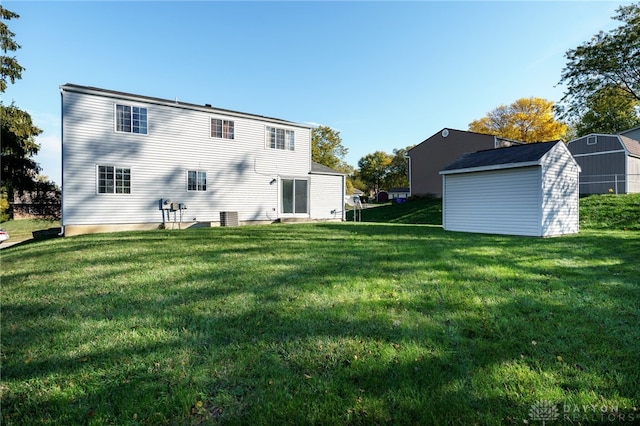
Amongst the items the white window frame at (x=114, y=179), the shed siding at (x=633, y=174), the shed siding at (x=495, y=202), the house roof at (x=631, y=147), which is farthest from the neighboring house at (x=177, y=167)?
the house roof at (x=631, y=147)

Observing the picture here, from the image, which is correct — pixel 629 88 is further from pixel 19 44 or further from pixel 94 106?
pixel 19 44

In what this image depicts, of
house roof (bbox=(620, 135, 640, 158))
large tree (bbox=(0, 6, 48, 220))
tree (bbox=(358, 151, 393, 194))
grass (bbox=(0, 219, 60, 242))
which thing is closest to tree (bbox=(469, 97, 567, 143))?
house roof (bbox=(620, 135, 640, 158))

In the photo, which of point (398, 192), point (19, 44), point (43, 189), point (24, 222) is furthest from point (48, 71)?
point (398, 192)

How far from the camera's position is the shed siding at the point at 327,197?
55.8ft

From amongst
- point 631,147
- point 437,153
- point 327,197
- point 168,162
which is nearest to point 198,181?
point 168,162

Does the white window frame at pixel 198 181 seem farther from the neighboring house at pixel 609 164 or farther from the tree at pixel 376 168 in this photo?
the tree at pixel 376 168

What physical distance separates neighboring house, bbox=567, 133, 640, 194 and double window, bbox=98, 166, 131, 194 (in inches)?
999

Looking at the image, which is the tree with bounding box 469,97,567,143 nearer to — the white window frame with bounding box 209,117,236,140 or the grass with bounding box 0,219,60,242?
the white window frame with bounding box 209,117,236,140

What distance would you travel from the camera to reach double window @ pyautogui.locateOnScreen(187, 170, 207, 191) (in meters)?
13.9

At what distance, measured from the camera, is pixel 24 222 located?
25.9 meters

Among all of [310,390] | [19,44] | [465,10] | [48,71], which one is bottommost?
[310,390]

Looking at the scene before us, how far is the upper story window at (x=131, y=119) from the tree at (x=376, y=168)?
50.5 meters

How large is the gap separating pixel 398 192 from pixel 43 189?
152 feet

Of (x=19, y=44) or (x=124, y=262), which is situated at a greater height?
(x=19, y=44)
